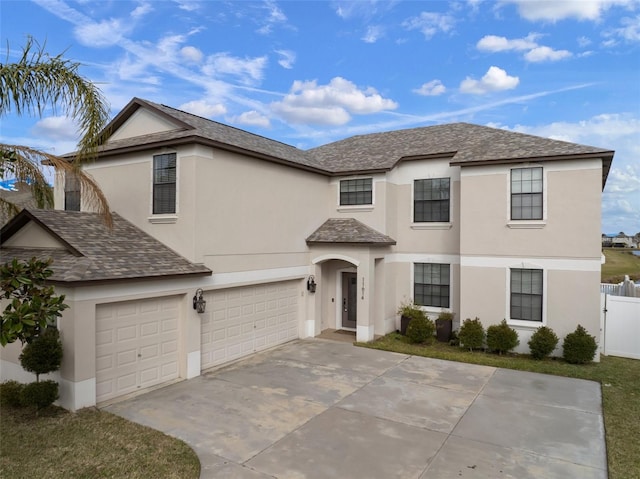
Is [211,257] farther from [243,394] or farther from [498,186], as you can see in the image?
[498,186]

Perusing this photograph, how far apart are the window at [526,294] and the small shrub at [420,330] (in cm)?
267

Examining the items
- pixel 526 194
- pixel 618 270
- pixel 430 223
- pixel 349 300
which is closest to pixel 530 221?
pixel 526 194

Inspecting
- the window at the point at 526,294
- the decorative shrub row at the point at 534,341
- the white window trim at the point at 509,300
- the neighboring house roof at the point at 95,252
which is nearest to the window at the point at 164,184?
the neighboring house roof at the point at 95,252

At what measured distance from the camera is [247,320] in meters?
13.0

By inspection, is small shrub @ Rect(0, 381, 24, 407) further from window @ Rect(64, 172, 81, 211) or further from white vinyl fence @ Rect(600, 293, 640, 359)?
white vinyl fence @ Rect(600, 293, 640, 359)

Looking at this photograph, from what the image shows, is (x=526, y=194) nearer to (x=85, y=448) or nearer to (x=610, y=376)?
(x=610, y=376)

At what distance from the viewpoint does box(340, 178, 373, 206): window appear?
52.1 feet

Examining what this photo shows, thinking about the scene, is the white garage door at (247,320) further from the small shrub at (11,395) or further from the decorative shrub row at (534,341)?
the decorative shrub row at (534,341)

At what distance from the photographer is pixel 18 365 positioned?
973cm

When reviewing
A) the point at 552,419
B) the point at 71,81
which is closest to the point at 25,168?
the point at 71,81

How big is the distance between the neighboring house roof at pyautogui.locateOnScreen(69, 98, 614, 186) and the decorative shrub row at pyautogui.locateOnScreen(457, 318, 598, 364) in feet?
17.3

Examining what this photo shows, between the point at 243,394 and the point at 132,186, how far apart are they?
7053 mm

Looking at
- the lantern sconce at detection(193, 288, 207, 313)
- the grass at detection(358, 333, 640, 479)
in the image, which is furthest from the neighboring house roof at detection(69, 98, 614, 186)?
the grass at detection(358, 333, 640, 479)

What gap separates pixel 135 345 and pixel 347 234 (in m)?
8.03
